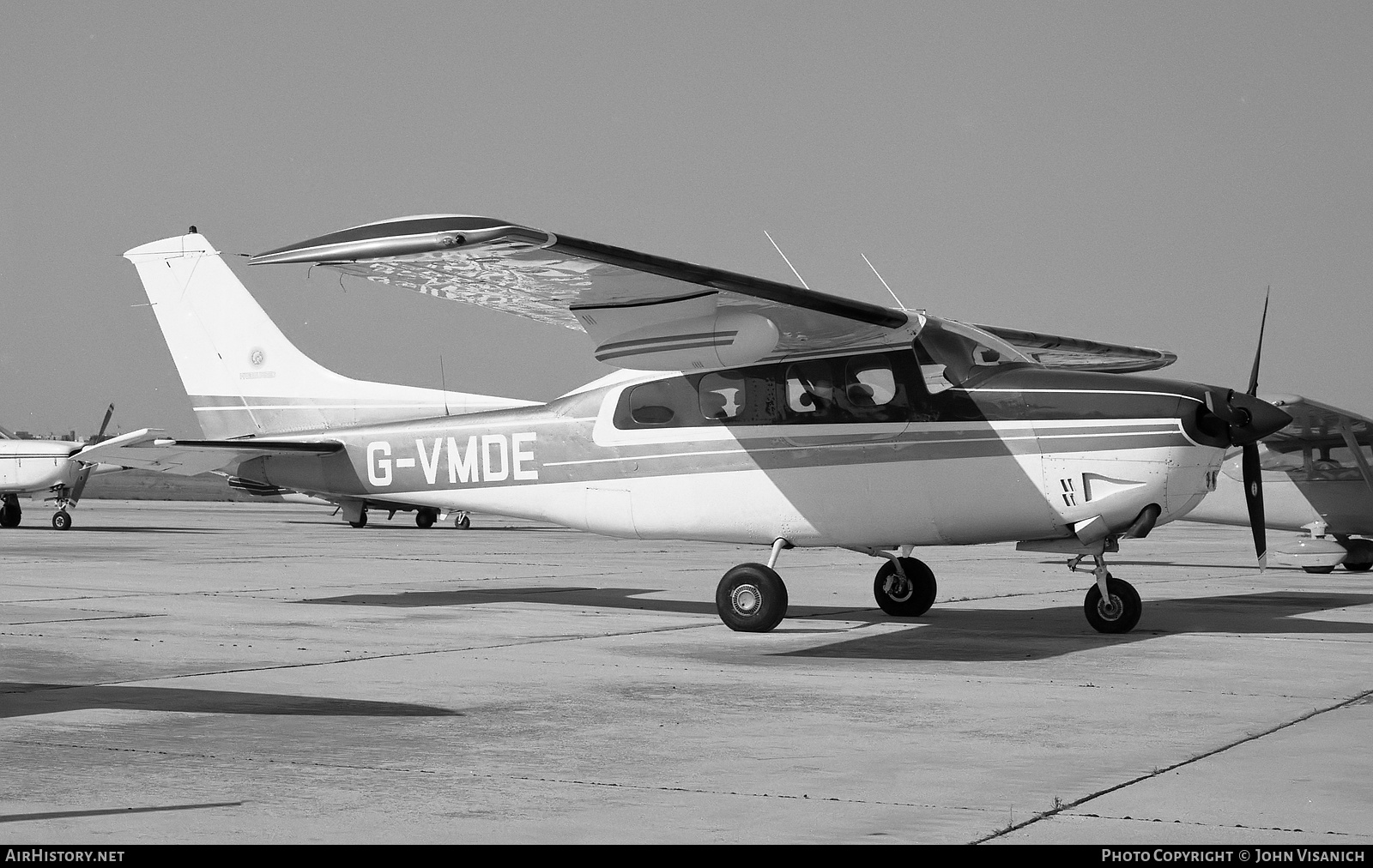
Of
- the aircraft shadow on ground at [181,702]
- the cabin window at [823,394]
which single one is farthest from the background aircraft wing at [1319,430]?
the aircraft shadow on ground at [181,702]

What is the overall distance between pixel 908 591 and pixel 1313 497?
10230 mm

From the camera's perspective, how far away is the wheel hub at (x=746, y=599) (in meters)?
10.7

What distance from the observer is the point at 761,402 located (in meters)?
11.1

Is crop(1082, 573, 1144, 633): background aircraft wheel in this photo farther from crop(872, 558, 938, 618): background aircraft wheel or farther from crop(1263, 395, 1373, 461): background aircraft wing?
crop(1263, 395, 1373, 461): background aircraft wing

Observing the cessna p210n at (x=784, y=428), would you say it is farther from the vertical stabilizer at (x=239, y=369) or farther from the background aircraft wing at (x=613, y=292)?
the vertical stabilizer at (x=239, y=369)

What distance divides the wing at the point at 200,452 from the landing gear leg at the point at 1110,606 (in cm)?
729

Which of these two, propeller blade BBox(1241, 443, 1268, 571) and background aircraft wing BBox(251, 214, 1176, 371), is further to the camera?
propeller blade BBox(1241, 443, 1268, 571)

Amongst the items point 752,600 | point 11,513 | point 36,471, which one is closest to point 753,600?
point 752,600

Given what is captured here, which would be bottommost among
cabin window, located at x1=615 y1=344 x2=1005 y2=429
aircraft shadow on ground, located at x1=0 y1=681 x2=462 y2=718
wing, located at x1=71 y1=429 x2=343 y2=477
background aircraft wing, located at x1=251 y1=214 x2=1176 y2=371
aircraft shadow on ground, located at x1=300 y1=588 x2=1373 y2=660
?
aircraft shadow on ground, located at x1=0 y1=681 x2=462 y2=718

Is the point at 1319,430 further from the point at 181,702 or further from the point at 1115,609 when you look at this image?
the point at 181,702

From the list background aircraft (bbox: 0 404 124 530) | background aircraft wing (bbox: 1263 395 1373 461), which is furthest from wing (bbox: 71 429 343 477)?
background aircraft (bbox: 0 404 124 530)

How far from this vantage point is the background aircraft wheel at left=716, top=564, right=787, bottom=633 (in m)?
10.7

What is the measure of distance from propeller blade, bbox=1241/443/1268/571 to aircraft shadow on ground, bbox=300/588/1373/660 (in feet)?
2.33

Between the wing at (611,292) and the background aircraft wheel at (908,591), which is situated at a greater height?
the wing at (611,292)
